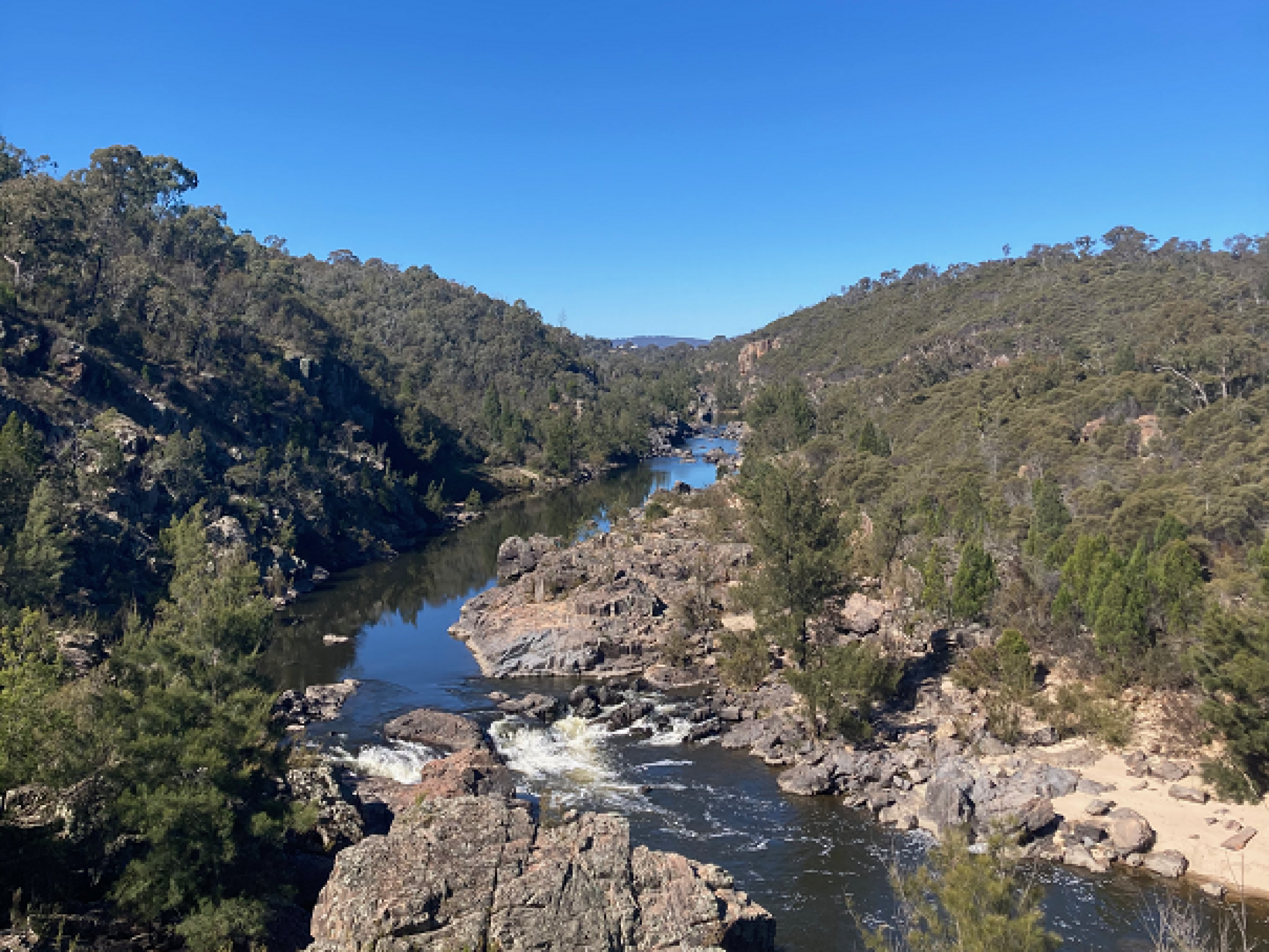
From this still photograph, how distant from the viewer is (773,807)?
28.8 m

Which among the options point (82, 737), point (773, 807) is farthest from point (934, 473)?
point (82, 737)

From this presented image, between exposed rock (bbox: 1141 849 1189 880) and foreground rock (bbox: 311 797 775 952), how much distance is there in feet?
42.8

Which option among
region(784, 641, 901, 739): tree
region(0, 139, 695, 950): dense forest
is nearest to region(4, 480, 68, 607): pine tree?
region(0, 139, 695, 950): dense forest

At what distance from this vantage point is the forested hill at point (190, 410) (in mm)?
52312

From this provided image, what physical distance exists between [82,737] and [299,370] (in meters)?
73.9

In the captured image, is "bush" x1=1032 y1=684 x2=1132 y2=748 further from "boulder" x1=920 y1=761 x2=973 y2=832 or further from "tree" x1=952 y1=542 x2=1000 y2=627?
"tree" x1=952 y1=542 x2=1000 y2=627

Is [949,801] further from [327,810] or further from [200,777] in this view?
[200,777]

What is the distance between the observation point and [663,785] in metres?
30.7

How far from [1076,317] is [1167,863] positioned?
372 feet

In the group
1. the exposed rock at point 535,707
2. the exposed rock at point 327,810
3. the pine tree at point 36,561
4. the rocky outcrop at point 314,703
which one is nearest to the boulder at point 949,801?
the exposed rock at point 535,707

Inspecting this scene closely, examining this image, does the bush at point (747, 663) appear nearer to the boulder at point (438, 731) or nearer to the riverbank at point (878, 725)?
the riverbank at point (878, 725)

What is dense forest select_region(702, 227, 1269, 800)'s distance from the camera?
31766 millimetres

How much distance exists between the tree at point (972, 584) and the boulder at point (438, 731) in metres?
21.5

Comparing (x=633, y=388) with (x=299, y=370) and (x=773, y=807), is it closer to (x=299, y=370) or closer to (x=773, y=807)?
(x=299, y=370)
